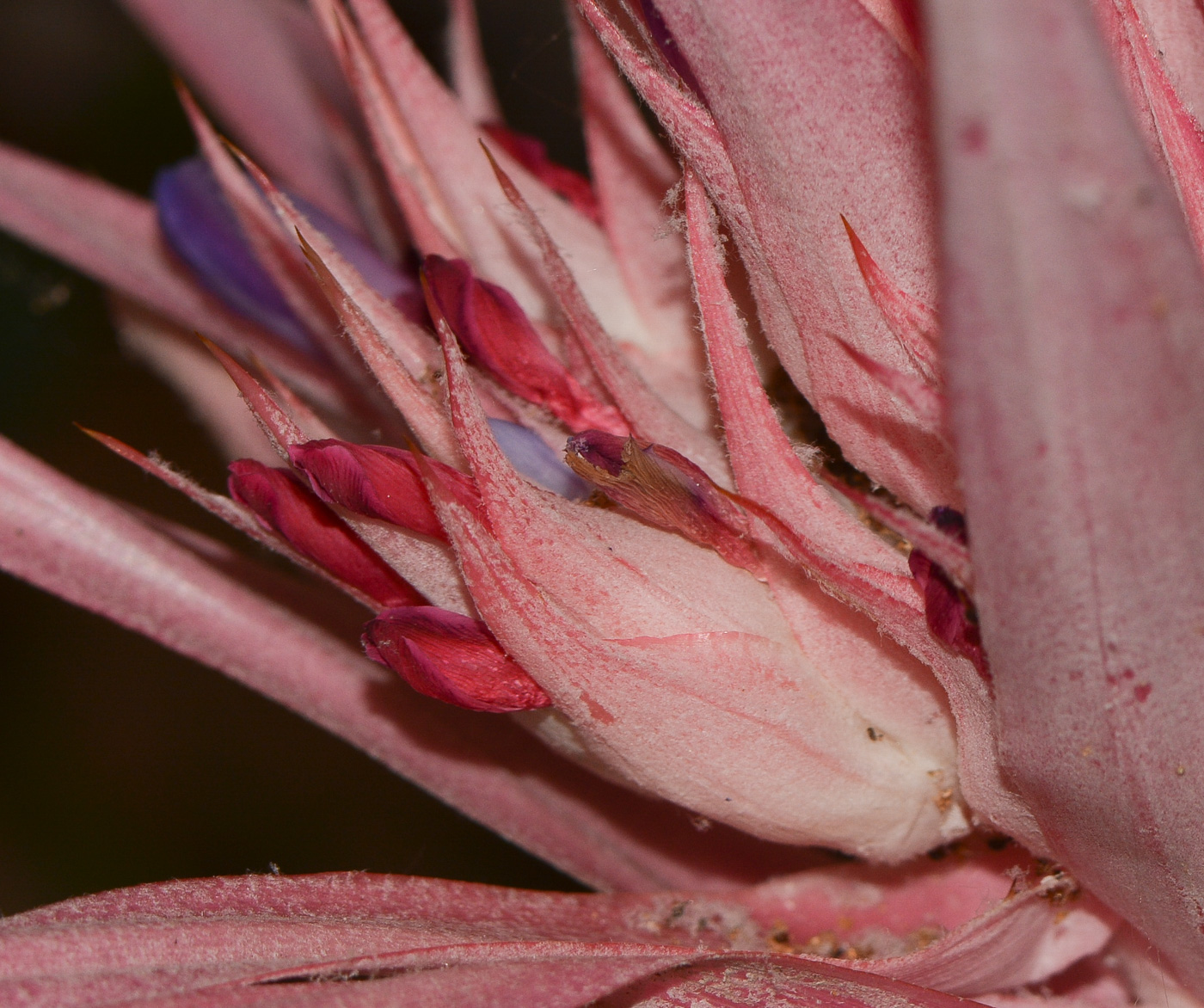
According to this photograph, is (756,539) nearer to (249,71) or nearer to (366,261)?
(366,261)

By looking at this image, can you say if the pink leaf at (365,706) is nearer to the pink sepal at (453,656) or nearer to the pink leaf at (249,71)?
the pink sepal at (453,656)

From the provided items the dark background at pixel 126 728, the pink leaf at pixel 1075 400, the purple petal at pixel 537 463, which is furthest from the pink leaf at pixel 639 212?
the dark background at pixel 126 728

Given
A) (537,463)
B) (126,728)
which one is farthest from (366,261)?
(126,728)

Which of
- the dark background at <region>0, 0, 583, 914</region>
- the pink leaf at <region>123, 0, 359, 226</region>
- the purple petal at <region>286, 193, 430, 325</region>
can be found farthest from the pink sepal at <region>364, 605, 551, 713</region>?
the dark background at <region>0, 0, 583, 914</region>

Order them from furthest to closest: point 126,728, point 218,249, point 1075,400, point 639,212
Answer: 1. point 126,728
2. point 218,249
3. point 639,212
4. point 1075,400

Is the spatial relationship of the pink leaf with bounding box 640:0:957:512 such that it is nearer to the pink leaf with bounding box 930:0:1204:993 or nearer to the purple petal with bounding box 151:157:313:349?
the pink leaf with bounding box 930:0:1204:993

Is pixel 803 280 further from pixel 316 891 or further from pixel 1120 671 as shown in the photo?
pixel 316 891

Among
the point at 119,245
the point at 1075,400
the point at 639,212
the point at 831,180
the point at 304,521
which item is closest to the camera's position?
the point at 1075,400
